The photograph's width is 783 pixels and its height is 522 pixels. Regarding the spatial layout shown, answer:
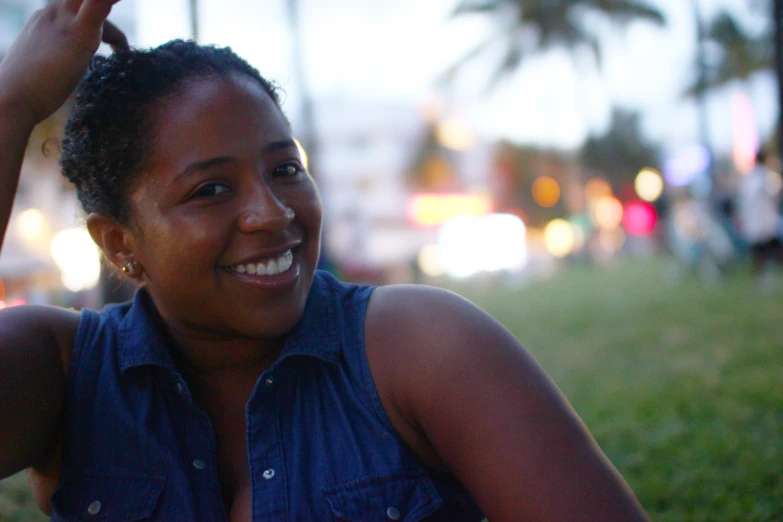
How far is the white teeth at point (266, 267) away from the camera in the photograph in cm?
163

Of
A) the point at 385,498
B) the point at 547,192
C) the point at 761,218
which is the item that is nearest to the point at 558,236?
the point at 547,192

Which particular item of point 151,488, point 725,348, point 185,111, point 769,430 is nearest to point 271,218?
point 185,111

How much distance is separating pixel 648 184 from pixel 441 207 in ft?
35.5

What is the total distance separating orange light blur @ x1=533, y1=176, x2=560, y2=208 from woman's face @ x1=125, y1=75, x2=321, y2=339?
131ft

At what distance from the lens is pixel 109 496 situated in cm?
159

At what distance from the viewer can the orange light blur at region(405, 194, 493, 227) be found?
4028 centimetres

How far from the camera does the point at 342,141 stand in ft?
162

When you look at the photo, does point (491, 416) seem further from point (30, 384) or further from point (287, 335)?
point (30, 384)

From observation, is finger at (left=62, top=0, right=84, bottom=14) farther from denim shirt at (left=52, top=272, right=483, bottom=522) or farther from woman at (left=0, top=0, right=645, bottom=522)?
denim shirt at (left=52, top=272, right=483, bottom=522)

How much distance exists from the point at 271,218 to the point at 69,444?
0.68 m

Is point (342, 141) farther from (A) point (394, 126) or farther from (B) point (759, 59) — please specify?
(B) point (759, 59)

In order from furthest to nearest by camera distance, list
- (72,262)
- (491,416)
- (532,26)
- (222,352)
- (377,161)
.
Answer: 1. (377,161)
2. (532,26)
3. (72,262)
4. (222,352)
5. (491,416)

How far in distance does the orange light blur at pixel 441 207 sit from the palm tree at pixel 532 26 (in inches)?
456

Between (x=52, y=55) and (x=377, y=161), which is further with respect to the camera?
(x=377, y=161)
